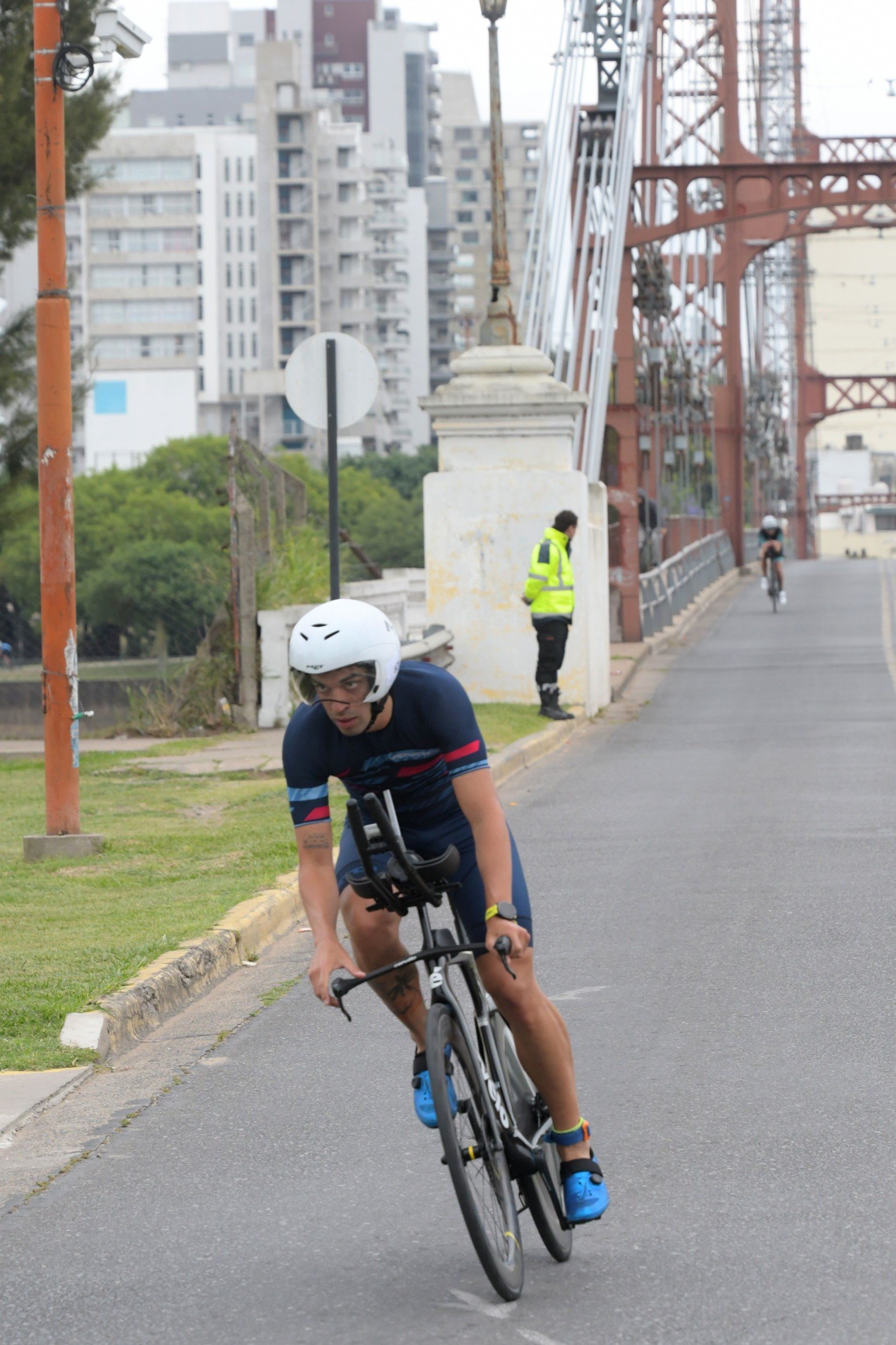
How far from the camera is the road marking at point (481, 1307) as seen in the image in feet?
14.2

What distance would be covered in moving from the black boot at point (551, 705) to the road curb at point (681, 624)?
4.04m

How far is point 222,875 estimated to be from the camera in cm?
1037

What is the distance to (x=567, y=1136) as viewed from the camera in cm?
471

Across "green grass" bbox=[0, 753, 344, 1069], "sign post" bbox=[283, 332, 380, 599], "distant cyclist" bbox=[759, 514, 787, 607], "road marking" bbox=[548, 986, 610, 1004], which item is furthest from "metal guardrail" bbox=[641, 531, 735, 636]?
"road marking" bbox=[548, 986, 610, 1004]

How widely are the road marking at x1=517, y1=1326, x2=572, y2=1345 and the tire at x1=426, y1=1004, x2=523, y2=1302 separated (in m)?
0.10

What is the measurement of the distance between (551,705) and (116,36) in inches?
347

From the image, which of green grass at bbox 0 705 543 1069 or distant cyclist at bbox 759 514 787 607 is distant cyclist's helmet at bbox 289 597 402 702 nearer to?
green grass at bbox 0 705 543 1069

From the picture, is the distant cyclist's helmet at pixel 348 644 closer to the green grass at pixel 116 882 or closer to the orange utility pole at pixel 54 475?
the green grass at pixel 116 882

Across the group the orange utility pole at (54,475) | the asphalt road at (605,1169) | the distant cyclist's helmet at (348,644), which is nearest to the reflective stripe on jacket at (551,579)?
the orange utility pole at (54,475)

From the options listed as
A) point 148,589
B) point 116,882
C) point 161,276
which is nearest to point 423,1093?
point 116,882

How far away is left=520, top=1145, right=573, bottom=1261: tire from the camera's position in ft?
14.7

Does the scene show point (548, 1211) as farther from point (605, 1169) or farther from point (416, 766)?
point (416, 766)

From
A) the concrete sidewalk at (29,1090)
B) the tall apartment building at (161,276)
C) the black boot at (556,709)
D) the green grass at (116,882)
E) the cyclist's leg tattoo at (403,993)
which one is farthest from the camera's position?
the tall apartment building at (161,276)

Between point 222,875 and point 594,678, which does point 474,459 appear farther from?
point 222,875
